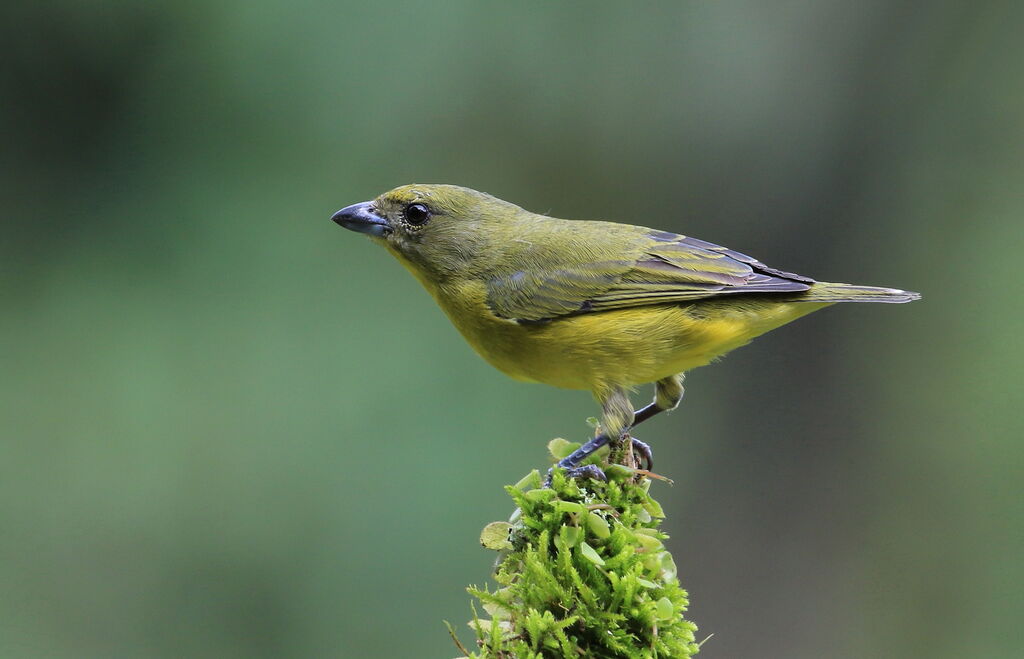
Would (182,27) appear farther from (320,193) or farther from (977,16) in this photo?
(977,16)

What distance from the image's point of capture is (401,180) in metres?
7.41

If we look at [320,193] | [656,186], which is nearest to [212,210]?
[320,193]

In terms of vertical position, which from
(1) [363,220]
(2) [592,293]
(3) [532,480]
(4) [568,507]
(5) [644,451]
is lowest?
(4) [568,507]

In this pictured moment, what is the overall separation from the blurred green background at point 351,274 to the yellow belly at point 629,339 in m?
2.21

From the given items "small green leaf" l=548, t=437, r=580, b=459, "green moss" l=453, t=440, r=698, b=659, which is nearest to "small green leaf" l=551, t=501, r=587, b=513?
"green moss" l=453, t=440, r=698, b=659

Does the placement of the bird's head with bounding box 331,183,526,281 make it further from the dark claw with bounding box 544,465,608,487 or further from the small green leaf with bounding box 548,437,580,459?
the dark claw with bounding box 544,465,608,487

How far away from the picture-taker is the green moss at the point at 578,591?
10.5 feet

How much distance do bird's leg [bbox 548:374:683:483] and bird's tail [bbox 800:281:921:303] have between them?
80 cm

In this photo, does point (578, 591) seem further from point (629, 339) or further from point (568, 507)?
point (629, 339)

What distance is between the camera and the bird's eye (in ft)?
16.2

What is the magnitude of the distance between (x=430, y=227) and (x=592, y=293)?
86 centimetres

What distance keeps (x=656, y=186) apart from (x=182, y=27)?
400 cm

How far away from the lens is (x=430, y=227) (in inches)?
194

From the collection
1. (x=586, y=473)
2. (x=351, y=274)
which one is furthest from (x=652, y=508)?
(x=351, y=274)
